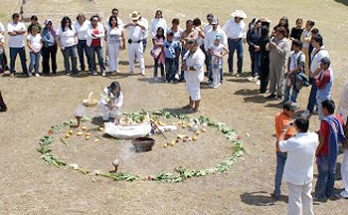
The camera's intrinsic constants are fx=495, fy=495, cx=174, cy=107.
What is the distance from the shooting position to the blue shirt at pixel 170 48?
15.0 m

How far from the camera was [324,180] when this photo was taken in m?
8.77

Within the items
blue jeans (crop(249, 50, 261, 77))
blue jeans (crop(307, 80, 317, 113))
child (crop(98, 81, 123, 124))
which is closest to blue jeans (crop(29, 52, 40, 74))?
child (crop(98, 81, 123, 124))

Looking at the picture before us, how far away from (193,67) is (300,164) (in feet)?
18.8

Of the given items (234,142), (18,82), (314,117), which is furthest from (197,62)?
(18,82)

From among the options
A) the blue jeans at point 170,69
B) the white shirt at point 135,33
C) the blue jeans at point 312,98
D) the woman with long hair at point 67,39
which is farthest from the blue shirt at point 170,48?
the blue jeans at point 312,98

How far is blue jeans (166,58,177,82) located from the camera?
15188mm

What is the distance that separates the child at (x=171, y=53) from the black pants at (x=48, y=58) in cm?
376

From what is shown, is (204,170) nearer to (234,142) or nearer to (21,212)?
(234,142)

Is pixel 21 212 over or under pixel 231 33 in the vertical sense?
under

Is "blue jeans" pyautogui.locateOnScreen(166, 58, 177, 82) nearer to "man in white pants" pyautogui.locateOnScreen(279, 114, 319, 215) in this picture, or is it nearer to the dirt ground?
the dirt ground

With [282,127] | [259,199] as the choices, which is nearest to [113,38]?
[259,199]

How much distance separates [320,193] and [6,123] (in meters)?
7.74

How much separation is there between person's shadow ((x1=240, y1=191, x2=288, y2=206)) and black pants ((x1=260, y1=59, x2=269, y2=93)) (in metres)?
6.13

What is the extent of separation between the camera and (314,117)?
13.1m
